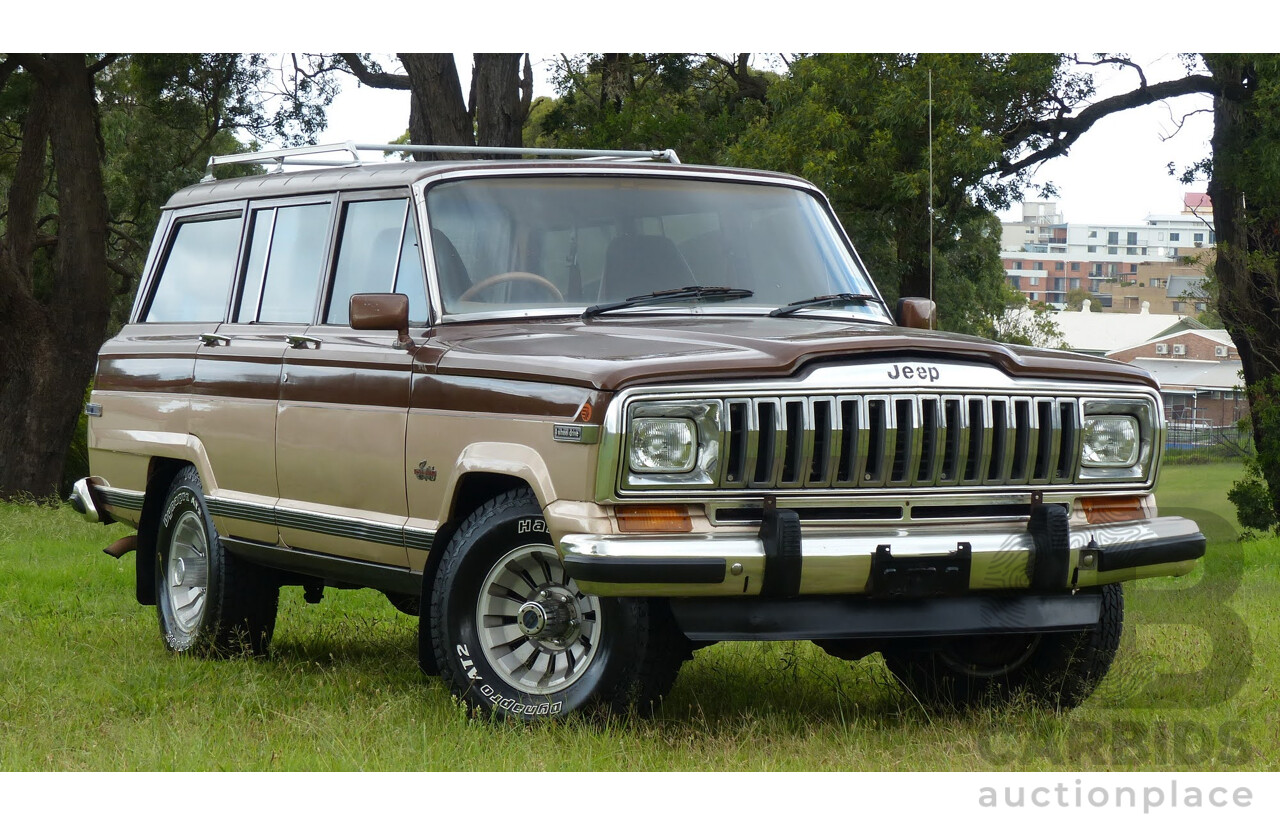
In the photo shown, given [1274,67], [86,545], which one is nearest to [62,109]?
[86,545]

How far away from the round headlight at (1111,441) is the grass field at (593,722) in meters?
0.97

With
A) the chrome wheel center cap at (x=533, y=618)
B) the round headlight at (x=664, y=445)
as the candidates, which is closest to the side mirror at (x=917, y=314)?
the round headlight at (x=664, y=445)

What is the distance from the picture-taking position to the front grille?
5277 mm

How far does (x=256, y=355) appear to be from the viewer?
738 centimetres

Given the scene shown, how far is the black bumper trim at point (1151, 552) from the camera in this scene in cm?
568

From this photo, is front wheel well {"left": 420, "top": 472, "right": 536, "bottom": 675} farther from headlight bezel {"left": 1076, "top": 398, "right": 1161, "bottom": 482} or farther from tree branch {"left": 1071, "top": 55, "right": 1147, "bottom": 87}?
tree branch {"left": 1071, "top": 55, "right": 1147, "bottom": 87}

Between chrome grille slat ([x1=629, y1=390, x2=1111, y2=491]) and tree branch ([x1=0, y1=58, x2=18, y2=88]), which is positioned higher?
tree branch ([x1=0, y1=58, x2=18, y2=88])

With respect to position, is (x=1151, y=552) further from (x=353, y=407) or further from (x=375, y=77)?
(x=375, y=77)

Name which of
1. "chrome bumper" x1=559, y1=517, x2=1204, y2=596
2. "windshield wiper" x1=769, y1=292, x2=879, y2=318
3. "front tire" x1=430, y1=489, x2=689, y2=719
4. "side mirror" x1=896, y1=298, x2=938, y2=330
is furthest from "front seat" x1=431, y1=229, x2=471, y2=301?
"side mirror" x1=896, y1=298, x2=938, y2=330

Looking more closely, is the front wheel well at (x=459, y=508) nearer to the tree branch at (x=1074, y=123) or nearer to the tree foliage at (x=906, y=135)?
the tree foliage at (x=906, y=135)

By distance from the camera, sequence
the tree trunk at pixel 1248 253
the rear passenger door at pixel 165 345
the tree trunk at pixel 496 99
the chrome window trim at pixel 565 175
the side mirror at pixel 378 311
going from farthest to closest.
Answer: the tree trunk at pixel 1248 253, the tree trunk at pixel 496 99, the rear passenger door at pixel 165 345, the chrome window trim at pixel 565 175, the side mirror at pixel 378 311

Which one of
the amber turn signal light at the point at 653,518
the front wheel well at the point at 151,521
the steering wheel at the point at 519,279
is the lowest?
A: the front wheel well at the point at 151,521

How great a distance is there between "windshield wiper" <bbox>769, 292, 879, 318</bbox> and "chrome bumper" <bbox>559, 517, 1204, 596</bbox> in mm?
1449

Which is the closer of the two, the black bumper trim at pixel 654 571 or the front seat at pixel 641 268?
the black bumper trim at pixel 654 571
